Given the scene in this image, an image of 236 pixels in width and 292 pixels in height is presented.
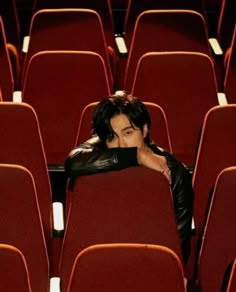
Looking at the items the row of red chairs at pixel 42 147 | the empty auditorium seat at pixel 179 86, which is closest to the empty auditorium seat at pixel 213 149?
the row of red chairs at pixel 42 147

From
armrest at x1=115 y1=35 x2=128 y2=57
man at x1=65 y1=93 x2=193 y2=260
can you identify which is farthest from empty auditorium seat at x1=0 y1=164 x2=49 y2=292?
armrest at x1=115 y1=35 x2=128 y2=57

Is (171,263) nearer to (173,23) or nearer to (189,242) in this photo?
(189,242)

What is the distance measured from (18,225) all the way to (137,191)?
0.62ft

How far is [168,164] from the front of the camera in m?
1.58

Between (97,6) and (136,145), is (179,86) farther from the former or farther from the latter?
(97,6)

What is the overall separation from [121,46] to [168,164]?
2.53 ft

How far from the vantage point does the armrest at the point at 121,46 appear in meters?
2.27

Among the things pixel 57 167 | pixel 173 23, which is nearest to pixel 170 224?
pixel 57 167

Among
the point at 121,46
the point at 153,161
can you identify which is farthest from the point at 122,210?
the point at 121,46

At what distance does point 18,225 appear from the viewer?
1.49 m

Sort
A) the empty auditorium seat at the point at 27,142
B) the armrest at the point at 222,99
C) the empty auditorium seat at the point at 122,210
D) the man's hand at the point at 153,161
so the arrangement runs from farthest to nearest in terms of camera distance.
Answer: the armrest at the point at 222,99 → the empty auditorium seat at the point at 27,142 → the man's hand at the point at 153,161 → the empty auditorium seat at the point at 122,210

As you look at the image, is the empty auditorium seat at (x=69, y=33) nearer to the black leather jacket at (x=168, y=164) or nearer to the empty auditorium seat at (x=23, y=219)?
the black leather jacket at (x=168, y=164)

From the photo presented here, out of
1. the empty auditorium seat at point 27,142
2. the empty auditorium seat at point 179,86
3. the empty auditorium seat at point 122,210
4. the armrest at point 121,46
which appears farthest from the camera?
the armrest at point 121,46

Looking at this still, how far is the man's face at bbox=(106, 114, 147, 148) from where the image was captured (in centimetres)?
158
